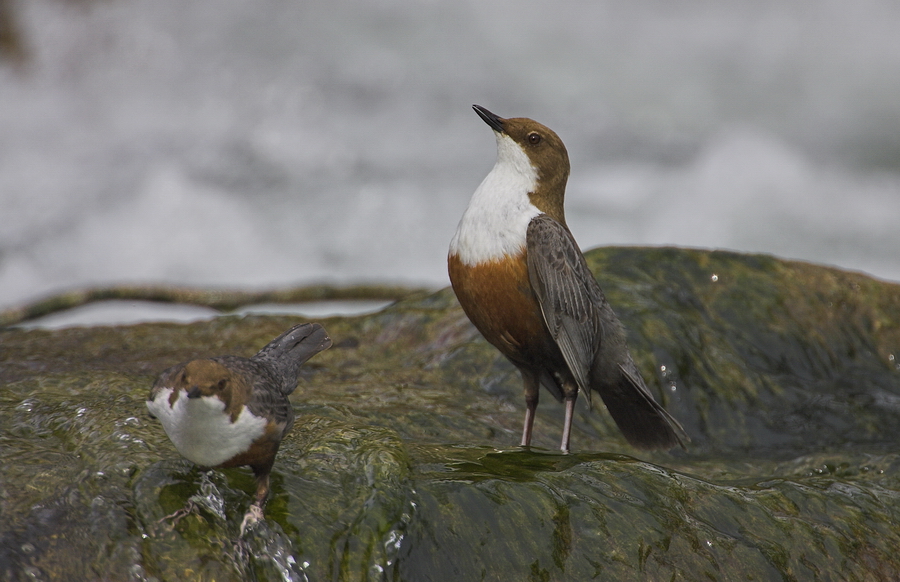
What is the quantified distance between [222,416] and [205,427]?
57 mm

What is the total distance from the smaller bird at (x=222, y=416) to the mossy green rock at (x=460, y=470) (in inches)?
10.0

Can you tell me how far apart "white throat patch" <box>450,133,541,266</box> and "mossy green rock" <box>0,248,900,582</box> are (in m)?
0.82

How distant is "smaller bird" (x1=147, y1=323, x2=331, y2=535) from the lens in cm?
267

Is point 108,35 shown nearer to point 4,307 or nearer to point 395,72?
point 395,72

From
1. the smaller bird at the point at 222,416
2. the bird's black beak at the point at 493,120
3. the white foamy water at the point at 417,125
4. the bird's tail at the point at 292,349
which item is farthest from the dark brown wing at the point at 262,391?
the white foamy water at the point at 417,125

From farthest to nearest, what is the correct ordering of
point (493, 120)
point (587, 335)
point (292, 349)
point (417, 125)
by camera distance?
point (417, 125), point (493, 120), point (587, 335), point (292, 349)

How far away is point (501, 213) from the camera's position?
13.1ft

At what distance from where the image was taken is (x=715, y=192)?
11547mm

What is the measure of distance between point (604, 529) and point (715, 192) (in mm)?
8905

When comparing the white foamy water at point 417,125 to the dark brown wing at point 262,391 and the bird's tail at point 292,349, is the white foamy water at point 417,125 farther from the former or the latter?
the dark brown wing at point 262,391

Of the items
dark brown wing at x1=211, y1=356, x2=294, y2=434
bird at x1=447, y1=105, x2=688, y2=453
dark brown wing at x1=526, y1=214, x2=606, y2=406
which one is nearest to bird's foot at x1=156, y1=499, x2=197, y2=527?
dark brown wing at x1=211, y1=356, x2=294, y2=434

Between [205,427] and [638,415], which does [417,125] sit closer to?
[638,415]

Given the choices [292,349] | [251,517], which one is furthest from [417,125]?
[251,517]

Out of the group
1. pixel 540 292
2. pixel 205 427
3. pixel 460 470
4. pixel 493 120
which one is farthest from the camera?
pixel 493 120
